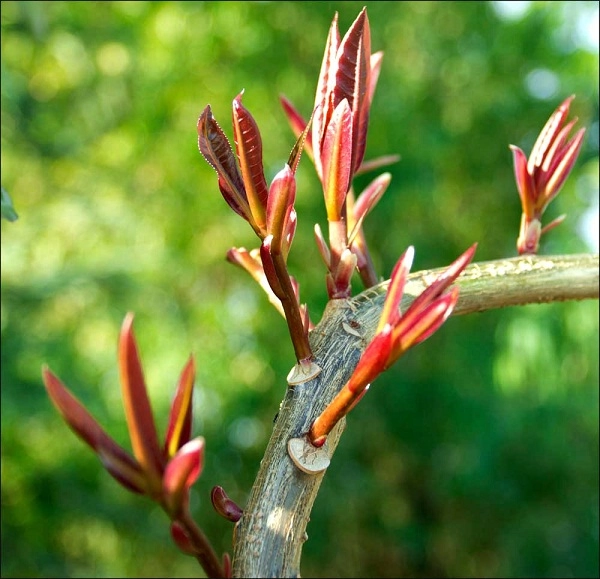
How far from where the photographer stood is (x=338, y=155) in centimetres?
33

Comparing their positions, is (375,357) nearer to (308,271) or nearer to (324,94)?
(324,94)

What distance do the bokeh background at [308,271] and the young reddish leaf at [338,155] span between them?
2.02m

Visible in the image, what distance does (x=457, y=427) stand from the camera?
2.72 meters

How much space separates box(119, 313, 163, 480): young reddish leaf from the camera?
212mm

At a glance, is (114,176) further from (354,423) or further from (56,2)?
(354,423)

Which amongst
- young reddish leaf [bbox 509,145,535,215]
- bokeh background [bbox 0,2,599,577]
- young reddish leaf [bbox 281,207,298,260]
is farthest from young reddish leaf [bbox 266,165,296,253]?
bokeh background [bbox 0,2,599,577]

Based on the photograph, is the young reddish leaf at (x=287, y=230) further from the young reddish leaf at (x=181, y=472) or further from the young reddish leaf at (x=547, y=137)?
the young reddish leaf at (x=547, y=137)

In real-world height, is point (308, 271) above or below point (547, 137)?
below

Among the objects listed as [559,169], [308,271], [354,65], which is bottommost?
[308,271]

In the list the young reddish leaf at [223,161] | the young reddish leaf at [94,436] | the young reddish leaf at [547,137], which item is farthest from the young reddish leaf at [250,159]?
the young reddish leaf at [547,137]

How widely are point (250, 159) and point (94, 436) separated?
13 cm

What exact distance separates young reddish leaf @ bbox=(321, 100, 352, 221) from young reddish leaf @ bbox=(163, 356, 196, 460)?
129mm

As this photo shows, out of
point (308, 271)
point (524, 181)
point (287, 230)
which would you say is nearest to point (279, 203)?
point (287, 230)

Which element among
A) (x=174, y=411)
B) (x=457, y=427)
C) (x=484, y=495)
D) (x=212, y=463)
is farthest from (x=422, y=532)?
(x=174, y=411)
